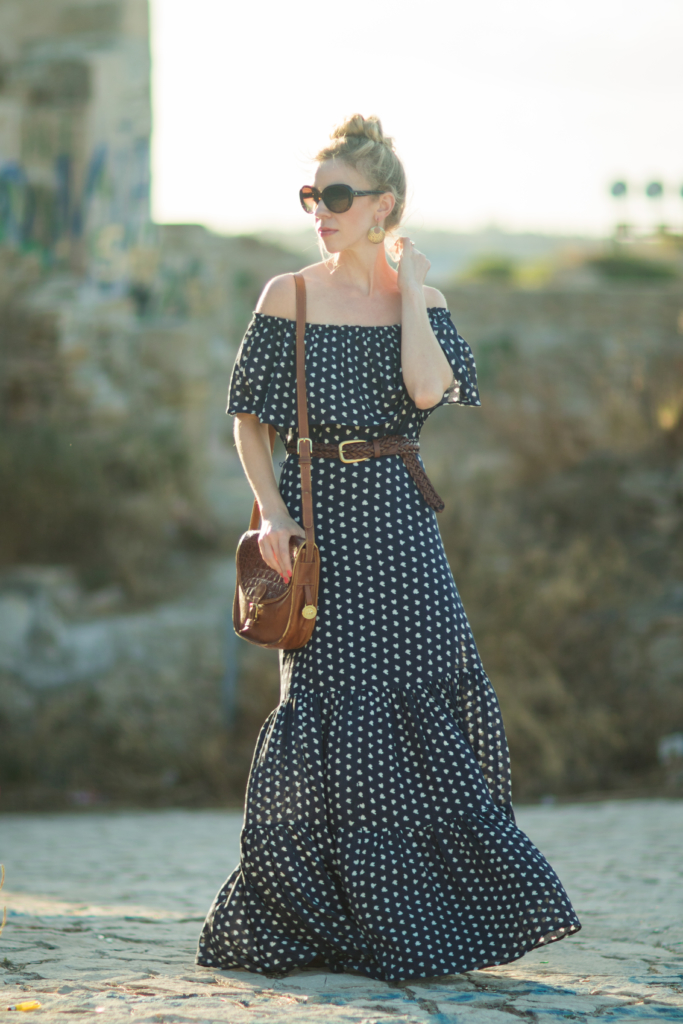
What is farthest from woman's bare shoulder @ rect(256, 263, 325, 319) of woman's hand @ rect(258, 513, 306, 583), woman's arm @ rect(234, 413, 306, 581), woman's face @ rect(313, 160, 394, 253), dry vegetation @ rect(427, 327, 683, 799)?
dry vegetation @ rect(427, 327, 683, 799)

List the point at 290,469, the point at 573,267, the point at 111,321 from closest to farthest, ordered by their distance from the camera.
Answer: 1. the point at 290,469
2. the point at 111,321
3. the point at 573,267

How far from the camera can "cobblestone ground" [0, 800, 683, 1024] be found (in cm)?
232

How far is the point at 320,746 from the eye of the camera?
2.62m

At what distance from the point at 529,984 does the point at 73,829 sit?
410cm

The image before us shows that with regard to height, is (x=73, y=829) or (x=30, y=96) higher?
(x=30, y=96)

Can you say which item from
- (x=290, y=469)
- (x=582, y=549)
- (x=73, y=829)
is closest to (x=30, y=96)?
(x=582, y=549)

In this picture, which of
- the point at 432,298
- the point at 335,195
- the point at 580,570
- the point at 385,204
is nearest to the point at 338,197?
the point at 335,195

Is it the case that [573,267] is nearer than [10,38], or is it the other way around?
[10,38]

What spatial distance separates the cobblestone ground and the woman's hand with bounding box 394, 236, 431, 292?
5.24ft

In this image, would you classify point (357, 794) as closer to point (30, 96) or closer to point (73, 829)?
point (73, 829)

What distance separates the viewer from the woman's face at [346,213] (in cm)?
275

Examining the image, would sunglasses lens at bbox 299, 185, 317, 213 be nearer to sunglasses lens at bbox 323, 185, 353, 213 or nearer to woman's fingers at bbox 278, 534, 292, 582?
sunglasses lens at bbox 323, 185, 353, 213

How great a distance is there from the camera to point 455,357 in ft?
9.41

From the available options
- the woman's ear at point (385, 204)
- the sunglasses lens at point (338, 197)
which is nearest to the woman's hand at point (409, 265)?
the woman's ear at point (385, 204)
